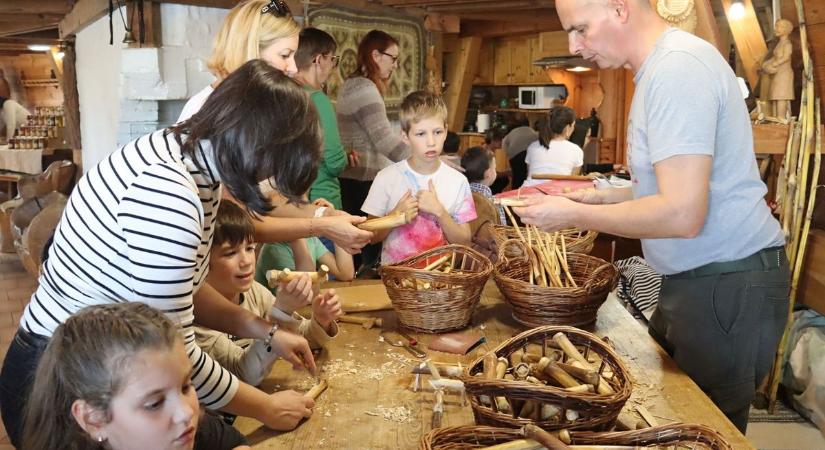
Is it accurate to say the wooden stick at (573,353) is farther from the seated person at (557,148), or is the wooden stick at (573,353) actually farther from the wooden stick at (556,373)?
the seated person at (557,148)

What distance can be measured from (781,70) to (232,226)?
2.61 m

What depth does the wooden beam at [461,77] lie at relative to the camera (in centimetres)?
779

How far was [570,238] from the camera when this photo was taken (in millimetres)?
2568

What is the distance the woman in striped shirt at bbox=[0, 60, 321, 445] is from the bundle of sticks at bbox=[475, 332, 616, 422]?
458mm

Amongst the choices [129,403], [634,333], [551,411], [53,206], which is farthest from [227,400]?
[53,206]

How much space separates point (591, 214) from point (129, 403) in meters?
1.06

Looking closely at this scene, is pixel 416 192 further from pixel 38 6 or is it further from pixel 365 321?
pixel 38 6

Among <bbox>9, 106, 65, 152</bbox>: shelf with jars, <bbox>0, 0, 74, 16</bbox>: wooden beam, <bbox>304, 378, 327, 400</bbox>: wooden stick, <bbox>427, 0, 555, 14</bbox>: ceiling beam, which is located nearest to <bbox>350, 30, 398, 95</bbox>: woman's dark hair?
<bbox>427, 0, 555, 14</bbox>: ceiling beam

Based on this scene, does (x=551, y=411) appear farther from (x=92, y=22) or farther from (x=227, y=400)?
(x=92, y=22)

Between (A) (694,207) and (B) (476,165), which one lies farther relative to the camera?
(B) (476,165)

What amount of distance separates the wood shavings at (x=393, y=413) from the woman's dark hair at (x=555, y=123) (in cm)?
417

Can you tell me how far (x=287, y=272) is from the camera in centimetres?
179

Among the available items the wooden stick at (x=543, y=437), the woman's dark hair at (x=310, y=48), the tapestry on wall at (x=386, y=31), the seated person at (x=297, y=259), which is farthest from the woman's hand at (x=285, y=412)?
the tapestry on wall at (x=386, y=31)

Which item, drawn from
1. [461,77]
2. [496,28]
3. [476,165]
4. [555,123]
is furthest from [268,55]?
[496,28]
